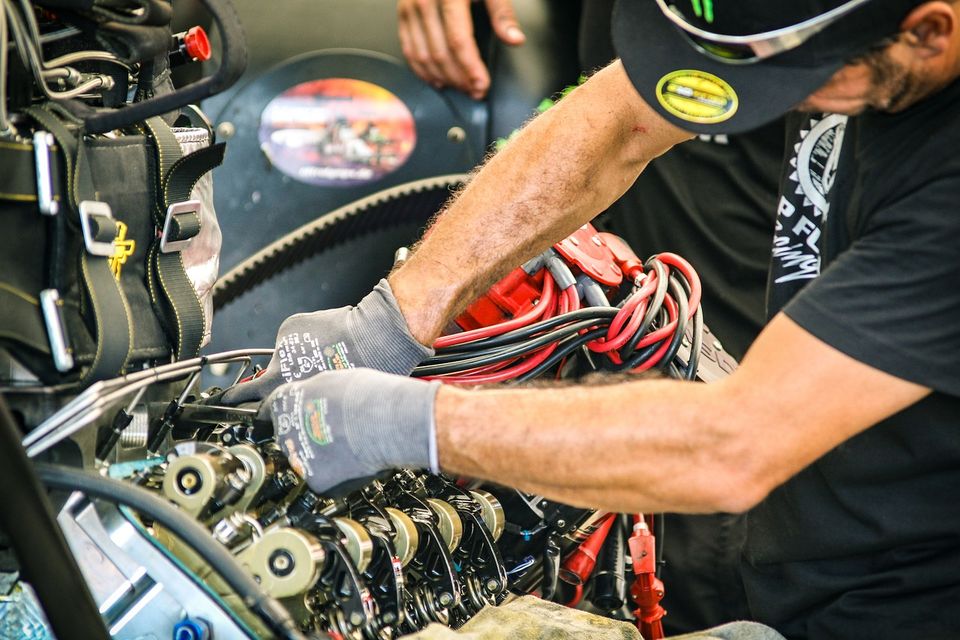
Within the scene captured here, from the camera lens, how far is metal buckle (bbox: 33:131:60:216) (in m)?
1.17

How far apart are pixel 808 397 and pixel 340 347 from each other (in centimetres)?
66

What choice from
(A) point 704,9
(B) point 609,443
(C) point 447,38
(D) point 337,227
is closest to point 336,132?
(D) point 337,227

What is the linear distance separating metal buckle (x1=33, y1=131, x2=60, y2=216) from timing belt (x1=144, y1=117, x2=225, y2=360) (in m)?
0.17

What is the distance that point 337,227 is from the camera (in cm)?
235

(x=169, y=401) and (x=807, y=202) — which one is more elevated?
(x=807, y=202)

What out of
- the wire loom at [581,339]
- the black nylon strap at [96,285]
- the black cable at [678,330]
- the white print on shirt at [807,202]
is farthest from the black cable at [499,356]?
the black nylon strap at [96,285]

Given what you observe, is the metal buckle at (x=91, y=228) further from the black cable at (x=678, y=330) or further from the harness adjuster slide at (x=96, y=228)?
the black cable at (x=678, y=330)

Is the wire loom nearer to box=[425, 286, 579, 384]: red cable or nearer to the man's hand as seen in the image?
box=[425, 286, 579, 384]: red cable

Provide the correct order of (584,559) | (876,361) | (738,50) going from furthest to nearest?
(584,559)
(738,50)
(876,361)

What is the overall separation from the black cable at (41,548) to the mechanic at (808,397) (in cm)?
28

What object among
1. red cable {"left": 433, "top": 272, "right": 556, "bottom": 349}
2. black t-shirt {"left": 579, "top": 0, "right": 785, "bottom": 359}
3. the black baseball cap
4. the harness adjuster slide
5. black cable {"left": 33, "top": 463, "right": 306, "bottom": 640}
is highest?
the black baseball cap

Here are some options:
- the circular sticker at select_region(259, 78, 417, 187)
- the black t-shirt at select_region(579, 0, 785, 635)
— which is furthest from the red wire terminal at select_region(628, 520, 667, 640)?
the circular sticker at select_region(259, 78, 417, 187)

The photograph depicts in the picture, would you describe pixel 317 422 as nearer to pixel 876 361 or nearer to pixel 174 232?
pixel 174 232

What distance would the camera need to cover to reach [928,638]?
4.39 feet
